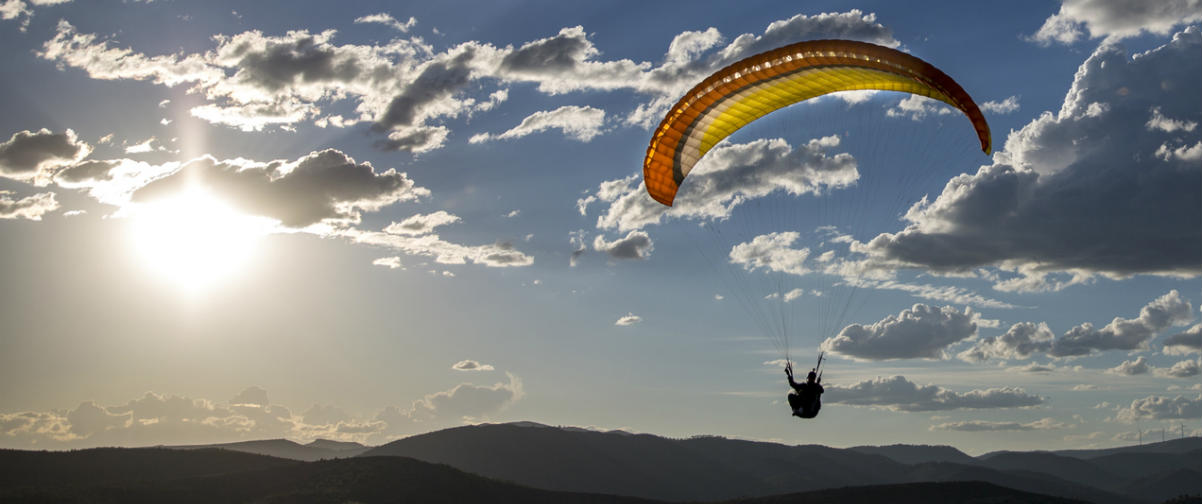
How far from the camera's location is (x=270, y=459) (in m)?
88.2

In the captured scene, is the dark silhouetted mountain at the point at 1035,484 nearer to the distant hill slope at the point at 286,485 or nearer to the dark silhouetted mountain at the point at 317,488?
the distant hill slope at the point at 286,485

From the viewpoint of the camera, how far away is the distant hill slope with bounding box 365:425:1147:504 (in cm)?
Result: 15650

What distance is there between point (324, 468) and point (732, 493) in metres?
110

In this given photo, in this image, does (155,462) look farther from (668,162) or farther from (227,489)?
(668,162)

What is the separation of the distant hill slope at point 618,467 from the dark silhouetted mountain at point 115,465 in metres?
65.6

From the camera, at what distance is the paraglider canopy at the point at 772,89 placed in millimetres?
23984

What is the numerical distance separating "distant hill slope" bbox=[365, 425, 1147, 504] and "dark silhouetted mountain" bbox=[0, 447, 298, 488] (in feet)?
215

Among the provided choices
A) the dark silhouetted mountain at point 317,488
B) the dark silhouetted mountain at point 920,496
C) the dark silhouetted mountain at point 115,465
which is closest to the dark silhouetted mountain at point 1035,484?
the dark silhouetted mountain at point 920,496

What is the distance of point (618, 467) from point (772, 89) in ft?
493

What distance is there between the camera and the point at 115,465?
85.1 meters

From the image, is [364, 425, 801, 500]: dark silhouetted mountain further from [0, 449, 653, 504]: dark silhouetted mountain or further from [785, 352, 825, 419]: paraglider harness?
[785, 352, 825, 419]: paraglider harness

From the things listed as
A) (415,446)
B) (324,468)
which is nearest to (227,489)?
(324,468)

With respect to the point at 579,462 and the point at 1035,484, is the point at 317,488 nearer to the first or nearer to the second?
the point at 579,462

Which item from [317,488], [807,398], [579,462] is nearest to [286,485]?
[317,488]
